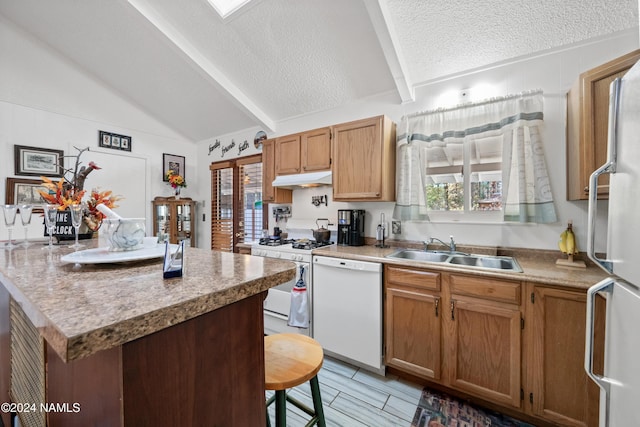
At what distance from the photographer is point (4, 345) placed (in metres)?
1.25

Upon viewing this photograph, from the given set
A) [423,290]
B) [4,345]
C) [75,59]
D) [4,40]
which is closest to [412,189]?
[423,290]

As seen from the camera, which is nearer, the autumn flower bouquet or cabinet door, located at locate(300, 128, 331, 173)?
cabinet door, located at locate(300, 128, 331, 173)

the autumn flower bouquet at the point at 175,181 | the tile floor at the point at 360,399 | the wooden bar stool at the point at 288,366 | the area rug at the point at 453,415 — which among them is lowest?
the tile floor at the point at 360,399

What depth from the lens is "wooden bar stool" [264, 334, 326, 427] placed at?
93 centimetres

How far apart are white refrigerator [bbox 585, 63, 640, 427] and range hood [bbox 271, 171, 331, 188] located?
6.66 ft

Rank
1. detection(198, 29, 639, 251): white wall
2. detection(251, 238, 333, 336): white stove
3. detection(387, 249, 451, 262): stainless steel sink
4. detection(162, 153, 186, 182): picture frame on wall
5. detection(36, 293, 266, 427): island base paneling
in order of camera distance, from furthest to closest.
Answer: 1. detection(162, 153, 186, 182): picture frame on wall
2. detection(251, 238, 333, 336): white stove
3. detection(387, 249, 451, 262): stainless steel sink
4. detection(198, 29, 639, 251): white wall
5. detection(36, 293, 266, 427): island base paneling

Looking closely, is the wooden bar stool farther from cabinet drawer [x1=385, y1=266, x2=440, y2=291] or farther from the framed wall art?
the framed wall art

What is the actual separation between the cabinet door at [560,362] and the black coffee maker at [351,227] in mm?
1520

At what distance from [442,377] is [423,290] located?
610mm

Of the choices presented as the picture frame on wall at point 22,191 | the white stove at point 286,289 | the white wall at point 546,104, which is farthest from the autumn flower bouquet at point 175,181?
the white wall at point 546,104

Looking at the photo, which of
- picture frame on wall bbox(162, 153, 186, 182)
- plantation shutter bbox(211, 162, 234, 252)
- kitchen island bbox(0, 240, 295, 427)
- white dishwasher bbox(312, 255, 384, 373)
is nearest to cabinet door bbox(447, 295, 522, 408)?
white dishwasher bbox(312, 255, 384, 373)

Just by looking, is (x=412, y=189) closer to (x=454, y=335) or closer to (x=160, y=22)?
(x=454, y=335)

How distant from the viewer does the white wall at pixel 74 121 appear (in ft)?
9.98

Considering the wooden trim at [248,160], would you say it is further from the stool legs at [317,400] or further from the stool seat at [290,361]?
the stool legs at [317,400]
